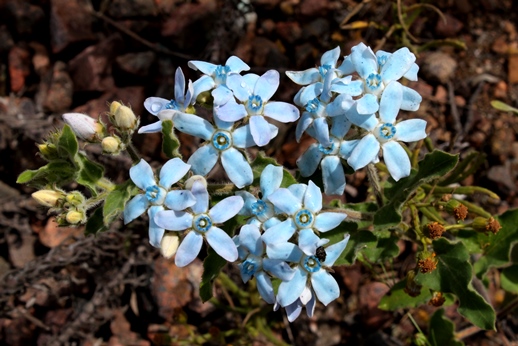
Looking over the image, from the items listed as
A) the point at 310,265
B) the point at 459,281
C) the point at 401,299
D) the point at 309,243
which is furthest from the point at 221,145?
the point at 401,299

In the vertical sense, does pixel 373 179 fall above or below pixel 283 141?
above

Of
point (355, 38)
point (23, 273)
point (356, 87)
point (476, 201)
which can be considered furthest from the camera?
point (355, 38)

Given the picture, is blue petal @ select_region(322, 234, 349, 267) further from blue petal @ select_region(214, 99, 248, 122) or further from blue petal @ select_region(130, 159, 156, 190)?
blue petal @ select_region(130, 159, 156, 190)

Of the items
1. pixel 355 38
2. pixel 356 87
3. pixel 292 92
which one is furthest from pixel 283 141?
pixel 356 87

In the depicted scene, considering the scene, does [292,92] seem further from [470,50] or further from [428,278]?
[428,278]

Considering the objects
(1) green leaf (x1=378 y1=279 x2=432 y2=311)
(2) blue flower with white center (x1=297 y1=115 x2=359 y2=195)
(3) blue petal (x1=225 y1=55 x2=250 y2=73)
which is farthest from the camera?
(1) green leaf (x1=378 y1=279 x2=432 y2=311)

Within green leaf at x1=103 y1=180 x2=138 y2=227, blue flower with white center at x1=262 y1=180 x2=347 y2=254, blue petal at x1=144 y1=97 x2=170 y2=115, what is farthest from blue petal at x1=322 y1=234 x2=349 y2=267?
blue petal at x1=144 y1=97 x2=170 y2=115

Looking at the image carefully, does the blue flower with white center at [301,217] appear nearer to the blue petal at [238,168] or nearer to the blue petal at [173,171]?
the blue petal at [238,168]
